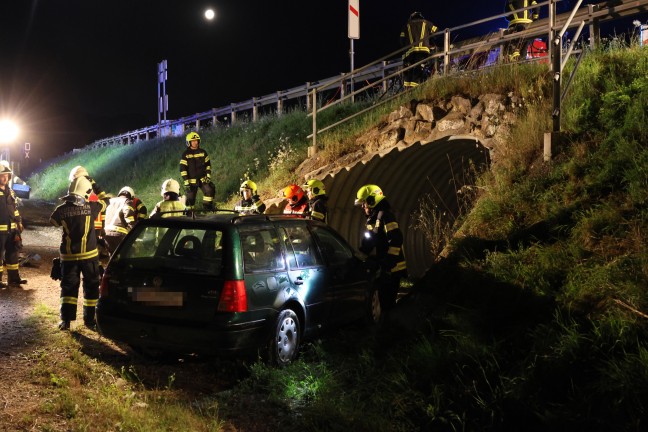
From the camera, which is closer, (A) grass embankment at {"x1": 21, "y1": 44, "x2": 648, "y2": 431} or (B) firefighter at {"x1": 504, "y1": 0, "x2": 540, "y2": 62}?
(A) grass embankment at {"x1": 21, "y1": 44, "x2": 648, "y2": 431}

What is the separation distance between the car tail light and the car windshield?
179 mm

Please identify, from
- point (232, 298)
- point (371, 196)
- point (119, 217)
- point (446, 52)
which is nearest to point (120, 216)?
point (119, 217)

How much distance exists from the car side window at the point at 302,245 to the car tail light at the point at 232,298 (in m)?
1.03

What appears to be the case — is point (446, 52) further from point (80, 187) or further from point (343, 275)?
point (80, 187)

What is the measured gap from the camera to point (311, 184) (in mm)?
10297

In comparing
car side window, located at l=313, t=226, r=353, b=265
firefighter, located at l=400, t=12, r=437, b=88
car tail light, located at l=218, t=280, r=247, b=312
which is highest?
firefighter, located at l=400, t=12, r=437, b=88

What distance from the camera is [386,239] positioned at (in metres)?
8.28

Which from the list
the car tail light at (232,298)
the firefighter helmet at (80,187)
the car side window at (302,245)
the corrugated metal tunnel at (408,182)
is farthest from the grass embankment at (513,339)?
the corrugated metal tunnel at (408,182)

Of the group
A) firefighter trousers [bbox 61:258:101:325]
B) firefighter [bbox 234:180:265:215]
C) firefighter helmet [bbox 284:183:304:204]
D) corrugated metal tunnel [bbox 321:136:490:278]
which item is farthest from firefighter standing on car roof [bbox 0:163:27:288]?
corrugated metal tunnel [bbox 321:136:490:278]

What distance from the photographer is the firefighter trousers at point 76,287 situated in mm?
7371

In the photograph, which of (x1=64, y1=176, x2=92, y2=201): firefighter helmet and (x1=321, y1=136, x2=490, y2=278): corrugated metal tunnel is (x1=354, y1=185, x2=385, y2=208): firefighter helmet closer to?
(x1=321, y1=136, x2=490, y2=278): corrugated metal tunnel

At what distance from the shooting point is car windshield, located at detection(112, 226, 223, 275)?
5770 millimetres

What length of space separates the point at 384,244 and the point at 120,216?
4531mm

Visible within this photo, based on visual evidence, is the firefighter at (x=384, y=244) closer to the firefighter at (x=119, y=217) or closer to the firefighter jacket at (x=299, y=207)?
the firefighter jacket at (x=299, y=207)
